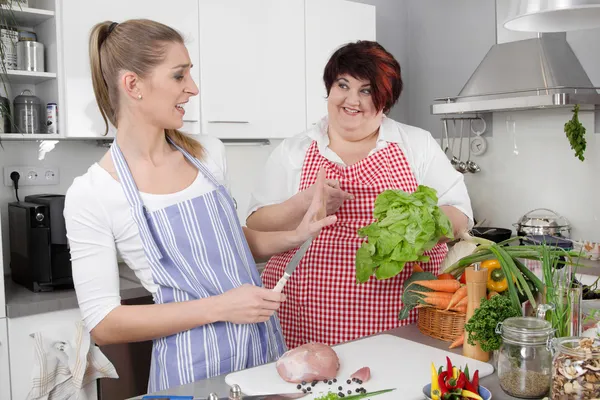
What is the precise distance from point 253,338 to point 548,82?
220 centimetres

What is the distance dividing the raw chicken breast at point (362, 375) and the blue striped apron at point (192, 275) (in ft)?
1.06

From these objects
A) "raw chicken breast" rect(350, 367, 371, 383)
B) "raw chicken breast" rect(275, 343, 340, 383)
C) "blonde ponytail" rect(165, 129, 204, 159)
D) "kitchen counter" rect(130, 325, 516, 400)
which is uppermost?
"blonde ponytail" rect(165, 129, 204, 159)

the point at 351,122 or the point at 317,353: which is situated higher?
the point at 351,122

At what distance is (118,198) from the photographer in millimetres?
1360

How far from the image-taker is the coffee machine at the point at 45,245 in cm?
236

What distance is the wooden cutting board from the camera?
116cm

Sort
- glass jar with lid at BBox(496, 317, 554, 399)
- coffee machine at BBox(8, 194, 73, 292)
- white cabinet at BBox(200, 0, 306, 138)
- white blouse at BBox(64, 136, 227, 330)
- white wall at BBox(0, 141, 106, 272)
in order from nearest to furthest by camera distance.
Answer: glass jar with lid at BBox(496, 317, 554, 399) → white blouse at BBox(64, 136, 227, 330) → coffee machine at BBox(8, 194, 73, 292) → white wall at BBox(0, 141, 106, 272) → white cabinet at BBox(200, 0, 306, 138)

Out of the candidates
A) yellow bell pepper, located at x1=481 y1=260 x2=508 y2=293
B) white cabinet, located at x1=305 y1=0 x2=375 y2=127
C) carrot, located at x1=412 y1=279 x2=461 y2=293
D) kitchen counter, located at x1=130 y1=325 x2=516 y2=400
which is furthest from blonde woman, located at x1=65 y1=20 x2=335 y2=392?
white cabinet, located at x1=305 y1=0 x2=375 y2=127

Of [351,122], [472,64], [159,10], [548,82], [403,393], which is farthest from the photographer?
[472,64]

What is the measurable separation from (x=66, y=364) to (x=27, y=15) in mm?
1348

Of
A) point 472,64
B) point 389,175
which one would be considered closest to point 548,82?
point 472,64

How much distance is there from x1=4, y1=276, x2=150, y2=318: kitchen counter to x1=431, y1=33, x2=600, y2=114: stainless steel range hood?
1.86 meters

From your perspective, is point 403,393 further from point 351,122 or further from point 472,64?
point 472,64

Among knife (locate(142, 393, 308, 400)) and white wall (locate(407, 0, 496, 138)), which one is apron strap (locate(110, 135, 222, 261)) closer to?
knife (locate(142, 393, 308, 400))
